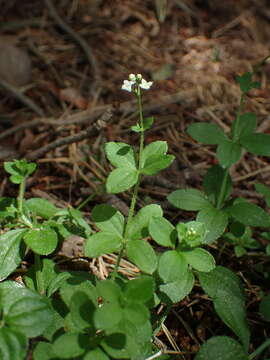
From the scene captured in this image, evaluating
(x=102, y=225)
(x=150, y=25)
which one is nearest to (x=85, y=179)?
(x=102, y=225)

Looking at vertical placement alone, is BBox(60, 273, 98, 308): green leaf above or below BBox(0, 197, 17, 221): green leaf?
below

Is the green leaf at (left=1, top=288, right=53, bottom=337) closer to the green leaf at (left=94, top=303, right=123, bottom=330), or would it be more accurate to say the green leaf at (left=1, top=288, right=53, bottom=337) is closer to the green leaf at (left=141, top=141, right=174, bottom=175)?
the green leaf at (left=94, top=303, right=123, bottom=330)

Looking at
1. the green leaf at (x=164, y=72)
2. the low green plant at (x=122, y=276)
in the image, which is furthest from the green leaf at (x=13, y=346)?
the green leaf at (x=164, y=72)

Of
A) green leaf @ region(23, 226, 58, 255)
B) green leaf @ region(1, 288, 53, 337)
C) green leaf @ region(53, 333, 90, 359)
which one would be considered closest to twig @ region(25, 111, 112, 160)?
green leaf @ region(23, 226, 58, 255)

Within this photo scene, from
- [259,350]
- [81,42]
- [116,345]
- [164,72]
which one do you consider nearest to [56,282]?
[116,345]

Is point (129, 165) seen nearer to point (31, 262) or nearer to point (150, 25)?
point (31, 262)
